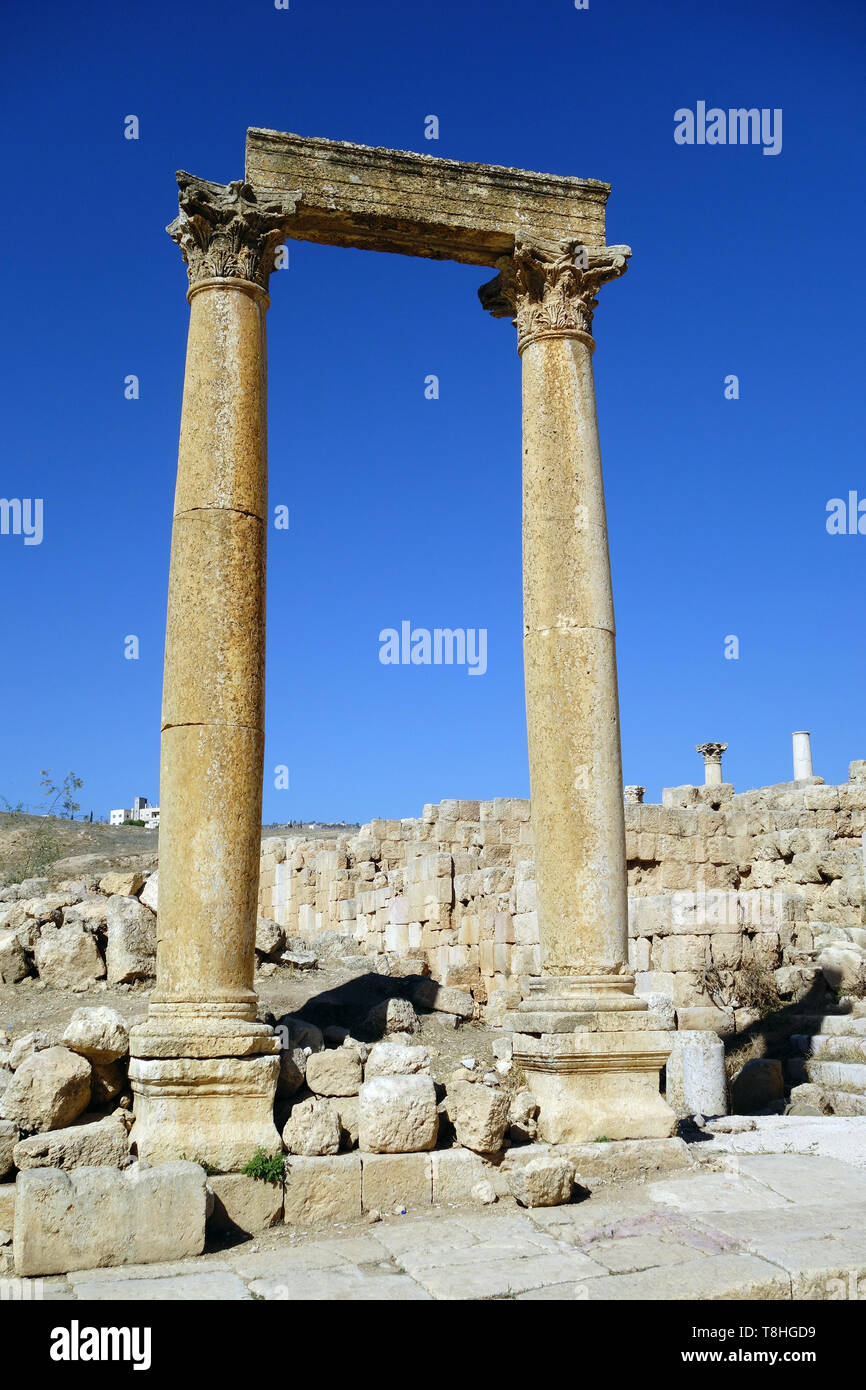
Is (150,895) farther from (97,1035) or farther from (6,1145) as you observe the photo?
(6,1145)

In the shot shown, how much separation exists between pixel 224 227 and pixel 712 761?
82.8ft

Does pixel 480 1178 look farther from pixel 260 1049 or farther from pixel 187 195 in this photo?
pixel 187 195

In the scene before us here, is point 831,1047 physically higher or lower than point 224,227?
lower

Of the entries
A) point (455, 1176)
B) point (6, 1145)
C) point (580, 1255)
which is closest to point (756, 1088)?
point (455, 1176)

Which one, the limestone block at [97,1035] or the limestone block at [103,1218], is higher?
the limestone block at [97,1035]

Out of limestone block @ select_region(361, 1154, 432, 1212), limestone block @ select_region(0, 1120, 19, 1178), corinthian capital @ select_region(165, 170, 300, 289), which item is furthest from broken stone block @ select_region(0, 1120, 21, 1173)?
corinthian capital @ select_region(165, 170, 300, 289)

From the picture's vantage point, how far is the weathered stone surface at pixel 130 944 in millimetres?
10344

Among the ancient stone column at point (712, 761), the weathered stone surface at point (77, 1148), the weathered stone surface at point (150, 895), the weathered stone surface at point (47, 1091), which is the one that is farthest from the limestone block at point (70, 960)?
the ancient stone column at point (712, 761)

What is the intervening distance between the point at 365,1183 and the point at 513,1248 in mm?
1306

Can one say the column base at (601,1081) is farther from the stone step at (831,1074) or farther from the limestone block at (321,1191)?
the stone step at (831,1074)

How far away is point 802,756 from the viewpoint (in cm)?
3081

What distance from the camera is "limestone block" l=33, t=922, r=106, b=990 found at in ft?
34.2

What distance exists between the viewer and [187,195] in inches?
344

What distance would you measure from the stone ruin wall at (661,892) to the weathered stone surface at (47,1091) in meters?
5.78
